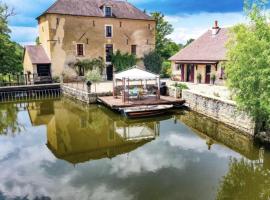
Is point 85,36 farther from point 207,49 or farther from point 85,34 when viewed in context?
point 207,49

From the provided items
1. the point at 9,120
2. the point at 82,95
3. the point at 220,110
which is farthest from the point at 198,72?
the point at 9,120

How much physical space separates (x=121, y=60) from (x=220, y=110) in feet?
53.0

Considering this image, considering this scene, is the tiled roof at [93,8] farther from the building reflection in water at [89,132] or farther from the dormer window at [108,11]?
the building reflection in water at [89,132]

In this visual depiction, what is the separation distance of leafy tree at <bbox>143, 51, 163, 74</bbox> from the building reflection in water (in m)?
13.7

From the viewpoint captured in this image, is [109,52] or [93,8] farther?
[109,52]

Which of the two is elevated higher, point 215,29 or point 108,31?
point 108,31

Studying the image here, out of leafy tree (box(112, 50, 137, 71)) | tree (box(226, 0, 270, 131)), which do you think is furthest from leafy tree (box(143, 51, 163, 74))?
tree (box(226, 0, 270, 131))

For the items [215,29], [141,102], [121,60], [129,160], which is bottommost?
[129,160]

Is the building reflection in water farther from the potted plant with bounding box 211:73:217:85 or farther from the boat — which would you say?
the potted plant with bounding box 211:73:217:85

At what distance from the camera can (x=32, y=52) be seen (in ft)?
84.7

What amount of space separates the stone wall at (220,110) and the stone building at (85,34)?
13302 mm

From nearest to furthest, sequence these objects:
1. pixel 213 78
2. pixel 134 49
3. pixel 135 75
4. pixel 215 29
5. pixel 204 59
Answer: pixel 135 75 → pixel 213 78 → pixel 204 59 → pixel 215 29 → pixel 134 49

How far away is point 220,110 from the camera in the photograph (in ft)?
44.7

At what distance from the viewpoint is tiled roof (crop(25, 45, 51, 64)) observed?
81.8ft
